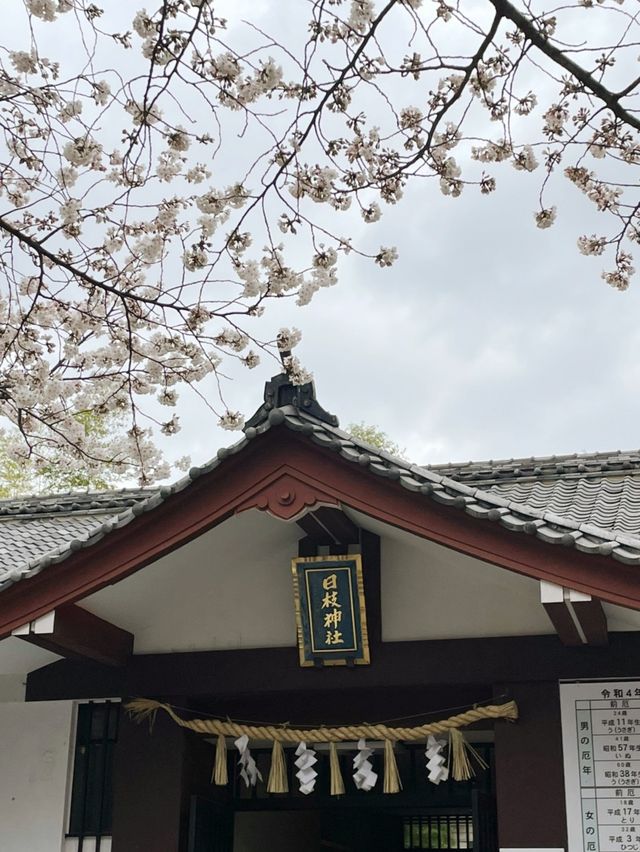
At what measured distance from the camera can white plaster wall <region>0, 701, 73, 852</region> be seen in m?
7.04

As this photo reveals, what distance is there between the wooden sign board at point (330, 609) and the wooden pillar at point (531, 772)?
919 millimetres

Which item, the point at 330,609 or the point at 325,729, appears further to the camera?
the point at 325,729

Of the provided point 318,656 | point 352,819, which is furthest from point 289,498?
point 352,819

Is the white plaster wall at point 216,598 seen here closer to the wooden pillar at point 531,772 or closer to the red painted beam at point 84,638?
the red painted beam at point 84,638

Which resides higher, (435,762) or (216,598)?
(216,598)

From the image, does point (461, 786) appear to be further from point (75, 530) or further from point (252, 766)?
point (75, 530)

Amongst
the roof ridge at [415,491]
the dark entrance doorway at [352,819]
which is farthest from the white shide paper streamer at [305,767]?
the roof ridge at [415,491]

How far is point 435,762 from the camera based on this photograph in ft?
21.9

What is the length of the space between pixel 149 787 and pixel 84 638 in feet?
3.56

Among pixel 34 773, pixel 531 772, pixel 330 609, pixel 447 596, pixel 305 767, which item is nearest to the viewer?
pixel 531 772

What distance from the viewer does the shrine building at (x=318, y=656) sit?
598 cm

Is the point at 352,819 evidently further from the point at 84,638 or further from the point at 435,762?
the point at 84,638

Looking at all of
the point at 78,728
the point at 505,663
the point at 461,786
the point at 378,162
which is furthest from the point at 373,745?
the point at 378,162

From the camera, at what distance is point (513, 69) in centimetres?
477
